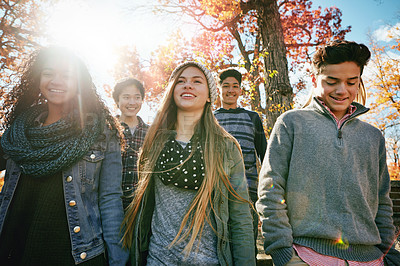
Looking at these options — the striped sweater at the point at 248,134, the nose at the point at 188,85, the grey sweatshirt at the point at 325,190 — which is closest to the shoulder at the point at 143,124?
the striped sweater at the point at 248,134

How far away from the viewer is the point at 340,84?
175 centimetres

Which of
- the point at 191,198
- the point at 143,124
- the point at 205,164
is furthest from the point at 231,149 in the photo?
the point at 143,124

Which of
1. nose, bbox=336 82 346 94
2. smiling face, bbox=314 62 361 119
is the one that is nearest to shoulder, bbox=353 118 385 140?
smiling face, bbox=314 62 361 119

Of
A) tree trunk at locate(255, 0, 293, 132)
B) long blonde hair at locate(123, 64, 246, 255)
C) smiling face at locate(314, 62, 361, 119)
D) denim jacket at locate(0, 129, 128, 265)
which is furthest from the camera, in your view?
tree trunk at locate(255, 0, 293, 132)

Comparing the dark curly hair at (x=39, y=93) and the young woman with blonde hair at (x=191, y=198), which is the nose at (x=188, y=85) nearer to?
the young woman with blonde hair at (x=191, y=198)

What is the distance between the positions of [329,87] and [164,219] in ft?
4.95

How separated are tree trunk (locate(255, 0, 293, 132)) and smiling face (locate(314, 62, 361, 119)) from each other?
9.02 feet

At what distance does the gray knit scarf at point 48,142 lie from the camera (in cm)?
156

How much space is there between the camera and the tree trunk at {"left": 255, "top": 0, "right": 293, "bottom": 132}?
4539 millimetres

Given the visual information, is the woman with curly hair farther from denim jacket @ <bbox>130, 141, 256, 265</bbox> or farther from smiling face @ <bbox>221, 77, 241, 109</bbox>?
smiling face @ <bbox>221, 77, 241, 109</bbox>

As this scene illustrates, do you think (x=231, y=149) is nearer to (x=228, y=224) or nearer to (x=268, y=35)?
(x=228, y=224)

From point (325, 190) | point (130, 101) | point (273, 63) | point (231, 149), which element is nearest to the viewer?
point (325, 190)

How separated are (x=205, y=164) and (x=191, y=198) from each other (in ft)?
0.86

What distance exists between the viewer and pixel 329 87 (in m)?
1.78
